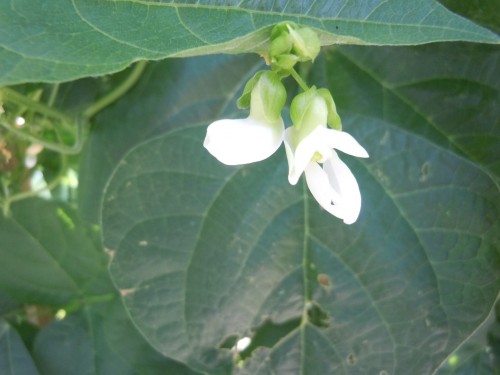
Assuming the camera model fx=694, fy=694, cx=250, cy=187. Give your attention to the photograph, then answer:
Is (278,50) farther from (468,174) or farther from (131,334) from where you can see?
(131,334)

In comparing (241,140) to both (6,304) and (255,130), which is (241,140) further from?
(6,304)

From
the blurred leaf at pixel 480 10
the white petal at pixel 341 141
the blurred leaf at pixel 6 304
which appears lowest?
the white petal at pixel 341 141

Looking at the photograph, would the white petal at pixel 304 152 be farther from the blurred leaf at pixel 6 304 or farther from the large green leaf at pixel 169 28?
the blurred leaf at pixel 6 304

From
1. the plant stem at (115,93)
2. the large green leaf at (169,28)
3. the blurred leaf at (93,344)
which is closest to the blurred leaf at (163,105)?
the plant stem at (115,93)

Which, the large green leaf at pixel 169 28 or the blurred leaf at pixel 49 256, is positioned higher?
the blurred leaf at pixel 49 256

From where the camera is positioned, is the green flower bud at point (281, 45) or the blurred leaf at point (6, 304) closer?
the green flower bud at point (281, 45)

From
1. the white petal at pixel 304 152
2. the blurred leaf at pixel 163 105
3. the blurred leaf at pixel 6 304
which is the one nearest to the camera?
the white petal at pixel 304 152

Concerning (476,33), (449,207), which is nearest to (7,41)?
(476,33)

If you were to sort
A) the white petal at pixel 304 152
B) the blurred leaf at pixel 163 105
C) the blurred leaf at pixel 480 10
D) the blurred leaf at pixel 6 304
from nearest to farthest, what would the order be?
the white petal at pixel 304 152 < the blurred leaf at pixel 480 10 < the blurred leaf at pixel 163 105 < the blurred leaf at pixel 6 304
